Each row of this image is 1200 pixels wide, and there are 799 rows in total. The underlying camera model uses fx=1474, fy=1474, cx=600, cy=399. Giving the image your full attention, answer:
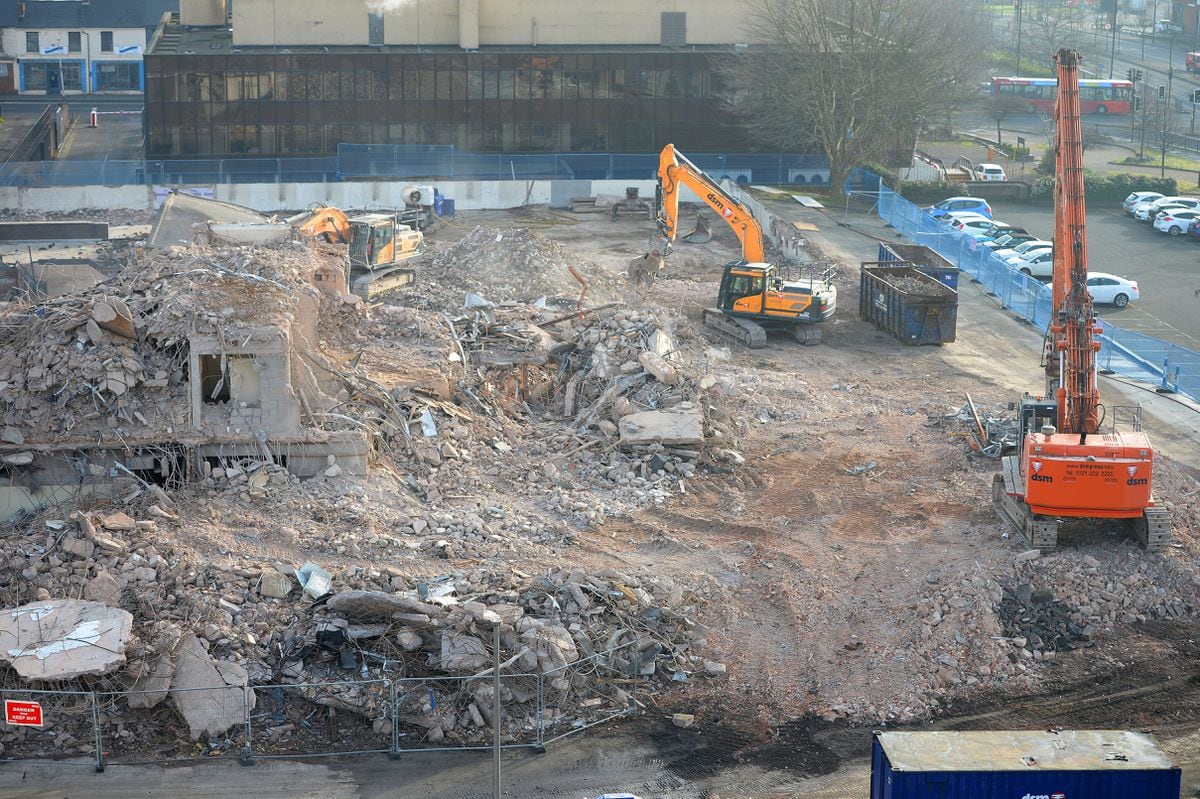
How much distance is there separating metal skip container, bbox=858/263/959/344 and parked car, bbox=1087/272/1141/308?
6.45 m

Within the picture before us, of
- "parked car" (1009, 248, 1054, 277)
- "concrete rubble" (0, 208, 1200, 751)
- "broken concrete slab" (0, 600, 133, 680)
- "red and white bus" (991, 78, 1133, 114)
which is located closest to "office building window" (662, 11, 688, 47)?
"parked car" (1009, 248, 1054, 277)

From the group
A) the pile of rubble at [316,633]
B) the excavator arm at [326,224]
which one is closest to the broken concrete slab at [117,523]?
the pile of rubble at [316,633]

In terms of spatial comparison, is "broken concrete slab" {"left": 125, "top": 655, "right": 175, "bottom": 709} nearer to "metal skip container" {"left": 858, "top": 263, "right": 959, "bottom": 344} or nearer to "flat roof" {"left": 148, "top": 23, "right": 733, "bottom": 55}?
"metal skip container" {"left": 858, "top": 263, "right": 959, "bottom": 344}

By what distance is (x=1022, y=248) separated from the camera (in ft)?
153

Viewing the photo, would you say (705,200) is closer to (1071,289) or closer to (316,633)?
(1071,289)

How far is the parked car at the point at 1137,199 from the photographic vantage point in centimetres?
Answer: 5600

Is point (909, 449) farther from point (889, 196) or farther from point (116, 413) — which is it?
point (889, 196)

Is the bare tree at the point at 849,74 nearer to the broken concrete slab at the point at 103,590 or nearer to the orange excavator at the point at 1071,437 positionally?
the orange excavator at the point at 1071,437

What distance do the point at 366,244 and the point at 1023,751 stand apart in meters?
25.5

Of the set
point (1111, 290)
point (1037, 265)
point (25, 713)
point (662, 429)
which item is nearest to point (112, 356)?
point (25, 713)

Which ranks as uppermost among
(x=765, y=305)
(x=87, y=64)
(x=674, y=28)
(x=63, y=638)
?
(x=674, y=28)

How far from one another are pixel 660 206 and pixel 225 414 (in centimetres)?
2032

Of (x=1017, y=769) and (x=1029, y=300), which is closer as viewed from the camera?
(x=1017, y=769)

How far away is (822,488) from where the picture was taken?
26141mm
